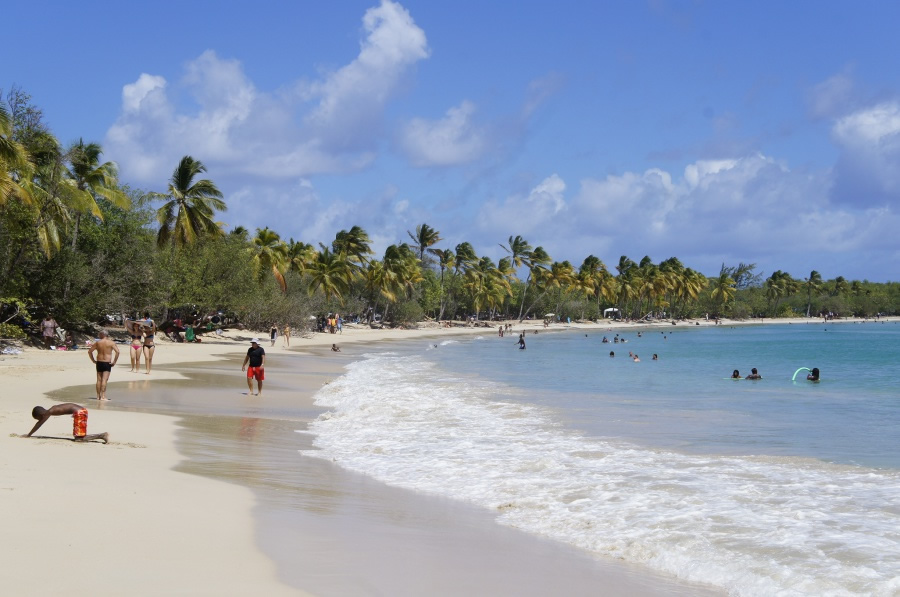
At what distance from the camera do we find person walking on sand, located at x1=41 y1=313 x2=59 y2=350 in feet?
92.8

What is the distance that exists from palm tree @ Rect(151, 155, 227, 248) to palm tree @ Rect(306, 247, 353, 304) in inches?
790

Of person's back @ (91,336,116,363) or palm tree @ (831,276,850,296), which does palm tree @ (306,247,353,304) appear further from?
palm tree @ (831,276,850,296)

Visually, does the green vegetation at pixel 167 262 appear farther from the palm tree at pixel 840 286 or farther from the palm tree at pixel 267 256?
the palm tree at pixel 840 286

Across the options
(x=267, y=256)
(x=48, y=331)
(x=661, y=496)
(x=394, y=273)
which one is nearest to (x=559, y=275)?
(x=394, y=273)

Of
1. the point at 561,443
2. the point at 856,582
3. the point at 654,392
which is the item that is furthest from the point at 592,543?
the point at 654,392

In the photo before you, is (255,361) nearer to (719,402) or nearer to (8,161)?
(8,161)

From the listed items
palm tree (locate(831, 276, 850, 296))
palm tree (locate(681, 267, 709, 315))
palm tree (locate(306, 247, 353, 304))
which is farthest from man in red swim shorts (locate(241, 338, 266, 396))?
palm tree (locate(831, 276, 850, 296))

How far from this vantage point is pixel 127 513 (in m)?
6.77

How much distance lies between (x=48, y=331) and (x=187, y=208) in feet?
43.9

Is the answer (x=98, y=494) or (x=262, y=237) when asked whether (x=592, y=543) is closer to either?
(x=98, y=494)

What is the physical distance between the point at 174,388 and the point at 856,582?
16.2 m

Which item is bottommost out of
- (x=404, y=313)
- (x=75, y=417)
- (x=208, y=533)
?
(x=208, y=533)

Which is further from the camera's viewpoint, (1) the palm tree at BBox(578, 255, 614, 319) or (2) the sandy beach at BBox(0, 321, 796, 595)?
(1) the palm tree at BBox(578, 255, 614, 319)

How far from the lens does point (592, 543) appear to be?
24.2 ft
